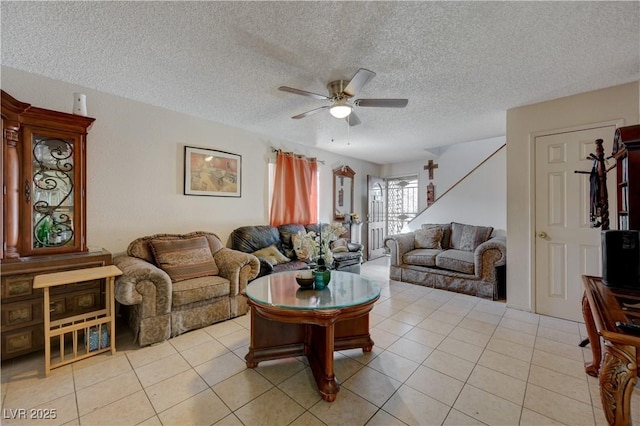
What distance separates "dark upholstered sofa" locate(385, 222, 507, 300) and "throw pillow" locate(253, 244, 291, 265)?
1981 millimetres

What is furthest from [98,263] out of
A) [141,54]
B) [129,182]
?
[141,54]

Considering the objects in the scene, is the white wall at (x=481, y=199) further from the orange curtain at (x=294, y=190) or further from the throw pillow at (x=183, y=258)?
the throw pillow at (x=183, y=258)

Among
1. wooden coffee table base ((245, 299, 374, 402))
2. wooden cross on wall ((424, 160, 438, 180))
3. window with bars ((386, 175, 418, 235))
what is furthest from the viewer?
window with bars ((386, 175, 418, 235))

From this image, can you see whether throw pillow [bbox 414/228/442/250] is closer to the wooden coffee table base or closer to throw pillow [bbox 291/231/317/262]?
the wooden coffee table base

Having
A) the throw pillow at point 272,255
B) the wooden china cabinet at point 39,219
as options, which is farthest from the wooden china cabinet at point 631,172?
the wooden china cabinet at point 39,219

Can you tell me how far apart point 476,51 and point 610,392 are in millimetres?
2155

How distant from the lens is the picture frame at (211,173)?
10.9 feet

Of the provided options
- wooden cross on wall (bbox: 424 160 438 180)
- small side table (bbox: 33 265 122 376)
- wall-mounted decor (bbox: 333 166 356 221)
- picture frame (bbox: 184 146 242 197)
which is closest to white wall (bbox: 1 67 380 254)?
picture frame (bbox: 184 146 242 197)

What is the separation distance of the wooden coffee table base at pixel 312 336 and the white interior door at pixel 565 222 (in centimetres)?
233

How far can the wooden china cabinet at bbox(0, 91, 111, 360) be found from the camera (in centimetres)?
197

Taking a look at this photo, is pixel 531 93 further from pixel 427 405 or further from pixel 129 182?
pixel 129 182

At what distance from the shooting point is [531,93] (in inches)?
107

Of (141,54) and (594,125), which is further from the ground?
(141,54)

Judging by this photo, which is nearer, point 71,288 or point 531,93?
point 71,288
